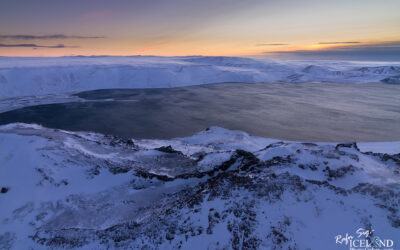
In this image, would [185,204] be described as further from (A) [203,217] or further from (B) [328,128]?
(B) [328,128]

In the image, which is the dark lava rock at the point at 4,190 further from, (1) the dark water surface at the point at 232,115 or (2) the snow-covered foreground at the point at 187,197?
(1) the dark water surface at the point at 232,115

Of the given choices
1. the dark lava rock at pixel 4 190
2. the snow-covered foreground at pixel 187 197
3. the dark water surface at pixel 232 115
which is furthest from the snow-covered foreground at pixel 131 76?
the dark lava rock at pixel 4 190

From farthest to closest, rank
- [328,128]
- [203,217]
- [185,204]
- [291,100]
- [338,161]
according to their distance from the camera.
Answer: [291,100]
[328,128]
[338,161]
[185,204]
[203,217]

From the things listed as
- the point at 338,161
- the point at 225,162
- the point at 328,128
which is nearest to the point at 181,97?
the point at 328,128

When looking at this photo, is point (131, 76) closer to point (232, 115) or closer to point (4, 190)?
point (232, 115)

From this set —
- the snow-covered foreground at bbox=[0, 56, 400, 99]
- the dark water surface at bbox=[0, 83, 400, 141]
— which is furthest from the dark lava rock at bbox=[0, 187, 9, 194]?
the snow-covered foreground at bbox=[0, 56, 400, 99]
